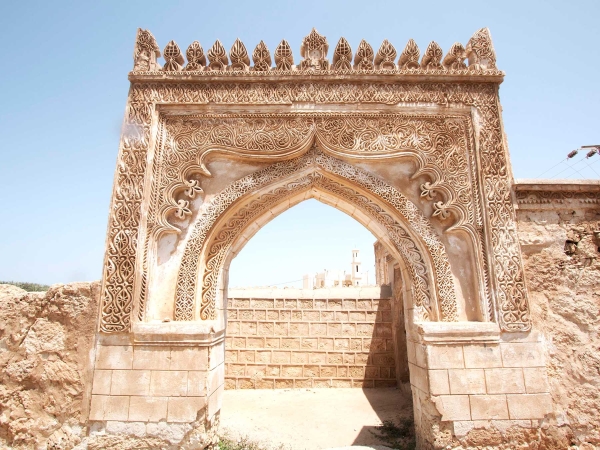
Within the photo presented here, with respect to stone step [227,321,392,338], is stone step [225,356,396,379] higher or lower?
lower

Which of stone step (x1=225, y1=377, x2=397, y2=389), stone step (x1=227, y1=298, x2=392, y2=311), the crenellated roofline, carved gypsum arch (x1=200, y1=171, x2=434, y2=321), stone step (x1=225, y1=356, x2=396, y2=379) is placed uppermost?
the crenellated roofline

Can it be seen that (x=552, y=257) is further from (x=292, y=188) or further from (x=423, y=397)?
(x=292, y=188)

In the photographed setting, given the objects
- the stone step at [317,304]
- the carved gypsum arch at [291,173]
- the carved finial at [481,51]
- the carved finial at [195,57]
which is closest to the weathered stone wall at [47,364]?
the carved gypsum arch at [291,173]

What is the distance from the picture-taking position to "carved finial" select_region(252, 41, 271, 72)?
14.9ft

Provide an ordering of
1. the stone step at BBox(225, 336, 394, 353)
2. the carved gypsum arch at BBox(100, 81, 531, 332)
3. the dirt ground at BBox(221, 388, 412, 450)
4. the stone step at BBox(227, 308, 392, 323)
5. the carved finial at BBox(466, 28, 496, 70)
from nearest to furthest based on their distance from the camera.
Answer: the carved gypsum arch at BBox(100, 81, 531, 332)
the carved finial at BBox(466, 28, 496, 70)
the dirt ground at BBox(221, 388, 412, 450)
the stone step at BBox(225, 336, 394, 353)
the stone step at BBox(227, 308, 392, 323)

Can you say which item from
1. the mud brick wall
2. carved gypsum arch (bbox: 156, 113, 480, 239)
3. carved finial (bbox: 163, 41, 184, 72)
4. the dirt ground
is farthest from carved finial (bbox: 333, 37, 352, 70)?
the mud brick wall

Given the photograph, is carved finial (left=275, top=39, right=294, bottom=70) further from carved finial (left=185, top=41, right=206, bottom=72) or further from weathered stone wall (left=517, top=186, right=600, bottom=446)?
weathered stone wall (left=517, top=186, right=600, bottom=446)

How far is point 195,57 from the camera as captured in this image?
179 inches

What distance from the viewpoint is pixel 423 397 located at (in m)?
3.85

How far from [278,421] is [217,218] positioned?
3813 millimetres

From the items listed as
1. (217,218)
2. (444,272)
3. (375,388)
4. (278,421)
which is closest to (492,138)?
(444,272)

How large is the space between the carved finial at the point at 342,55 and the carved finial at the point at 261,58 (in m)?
0.80

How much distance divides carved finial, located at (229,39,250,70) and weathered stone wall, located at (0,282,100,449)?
115 inches

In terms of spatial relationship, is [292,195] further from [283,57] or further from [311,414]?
[311,414]
